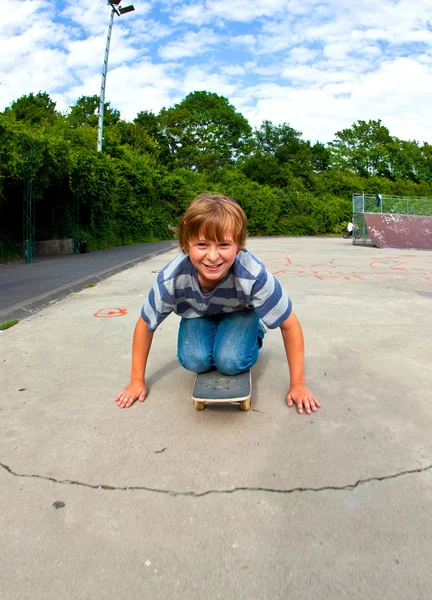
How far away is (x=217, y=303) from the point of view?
8.59ft

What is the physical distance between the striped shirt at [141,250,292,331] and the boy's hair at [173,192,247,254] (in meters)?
0.13

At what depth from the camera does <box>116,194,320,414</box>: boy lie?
2354mm

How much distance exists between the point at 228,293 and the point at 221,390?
1.78ft

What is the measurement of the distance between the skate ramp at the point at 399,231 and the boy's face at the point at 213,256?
54.8 feet

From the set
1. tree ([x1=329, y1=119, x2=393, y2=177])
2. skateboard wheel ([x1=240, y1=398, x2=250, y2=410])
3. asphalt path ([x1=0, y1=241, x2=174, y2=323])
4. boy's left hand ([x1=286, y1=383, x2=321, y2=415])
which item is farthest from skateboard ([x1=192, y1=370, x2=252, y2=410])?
tree ([x1=329, y1=119, x2=393, y2=177])

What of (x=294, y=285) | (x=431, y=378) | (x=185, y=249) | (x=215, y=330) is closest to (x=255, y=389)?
(x=215, y=330)

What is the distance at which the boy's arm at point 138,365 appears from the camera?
105 inches

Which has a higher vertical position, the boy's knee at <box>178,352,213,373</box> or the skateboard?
the boy's knee at <box>178,352,213,373</box>

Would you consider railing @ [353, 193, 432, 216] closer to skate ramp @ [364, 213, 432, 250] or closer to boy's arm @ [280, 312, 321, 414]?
skate ramp @ [364, 213, 432, 250]

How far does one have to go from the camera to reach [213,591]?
136 cm

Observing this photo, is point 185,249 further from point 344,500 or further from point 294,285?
point 294,285

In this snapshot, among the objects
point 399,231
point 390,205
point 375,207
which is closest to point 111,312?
point 399,231

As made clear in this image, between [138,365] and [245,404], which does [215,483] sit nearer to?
[245,404]

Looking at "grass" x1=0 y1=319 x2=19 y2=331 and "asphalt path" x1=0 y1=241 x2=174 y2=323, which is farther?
"asphalt path" x1=0 y1=241 x2=174 y2=323
